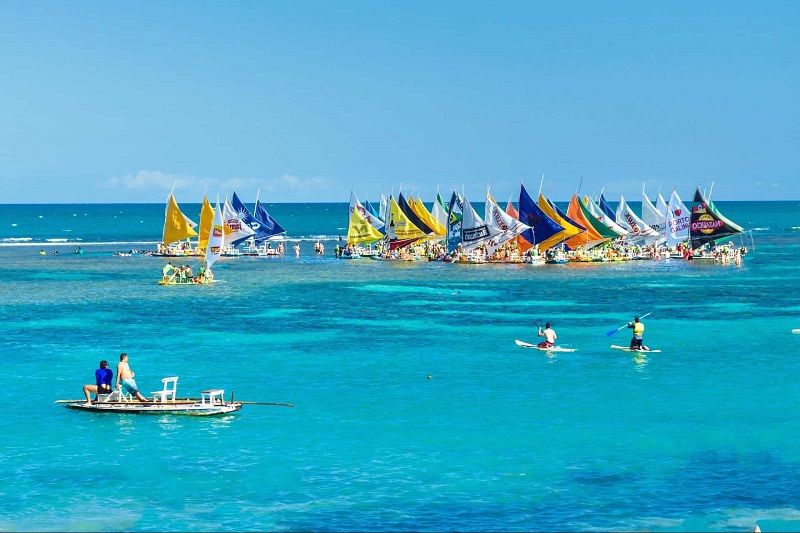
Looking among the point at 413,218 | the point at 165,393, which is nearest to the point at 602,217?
the point at 413,218

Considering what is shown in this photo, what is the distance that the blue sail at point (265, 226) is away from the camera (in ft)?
366

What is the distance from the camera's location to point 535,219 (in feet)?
317

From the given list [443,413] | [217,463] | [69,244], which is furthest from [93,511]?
[69,244]

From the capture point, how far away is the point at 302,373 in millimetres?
41812

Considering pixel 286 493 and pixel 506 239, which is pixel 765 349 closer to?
pixel 286 493

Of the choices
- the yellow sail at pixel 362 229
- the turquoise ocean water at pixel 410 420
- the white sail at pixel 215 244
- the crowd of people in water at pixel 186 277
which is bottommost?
the turquoise ocean water at pixel 410 420

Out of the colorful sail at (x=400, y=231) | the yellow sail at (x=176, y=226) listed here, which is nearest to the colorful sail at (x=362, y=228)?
the colorful sail at (x=400, y=231)

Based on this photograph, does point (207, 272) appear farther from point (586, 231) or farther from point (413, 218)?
point (586, 231)

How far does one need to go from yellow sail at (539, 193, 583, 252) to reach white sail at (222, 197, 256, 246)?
1191 inches

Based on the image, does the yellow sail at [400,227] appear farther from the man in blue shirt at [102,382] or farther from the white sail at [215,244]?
the man in blue shirt at [102,382]

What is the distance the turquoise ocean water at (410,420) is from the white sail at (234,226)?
3594 cm

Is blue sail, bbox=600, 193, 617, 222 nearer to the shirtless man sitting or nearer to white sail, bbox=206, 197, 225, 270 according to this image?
white sail, bbox=206, 197, 225, 270

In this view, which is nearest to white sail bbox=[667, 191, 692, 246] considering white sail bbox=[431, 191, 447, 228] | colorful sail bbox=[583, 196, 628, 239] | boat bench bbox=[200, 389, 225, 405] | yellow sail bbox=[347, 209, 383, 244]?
colorful sail bbox=[583, 196, 628, 239]

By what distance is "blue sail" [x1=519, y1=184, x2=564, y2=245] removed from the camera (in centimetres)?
9550
